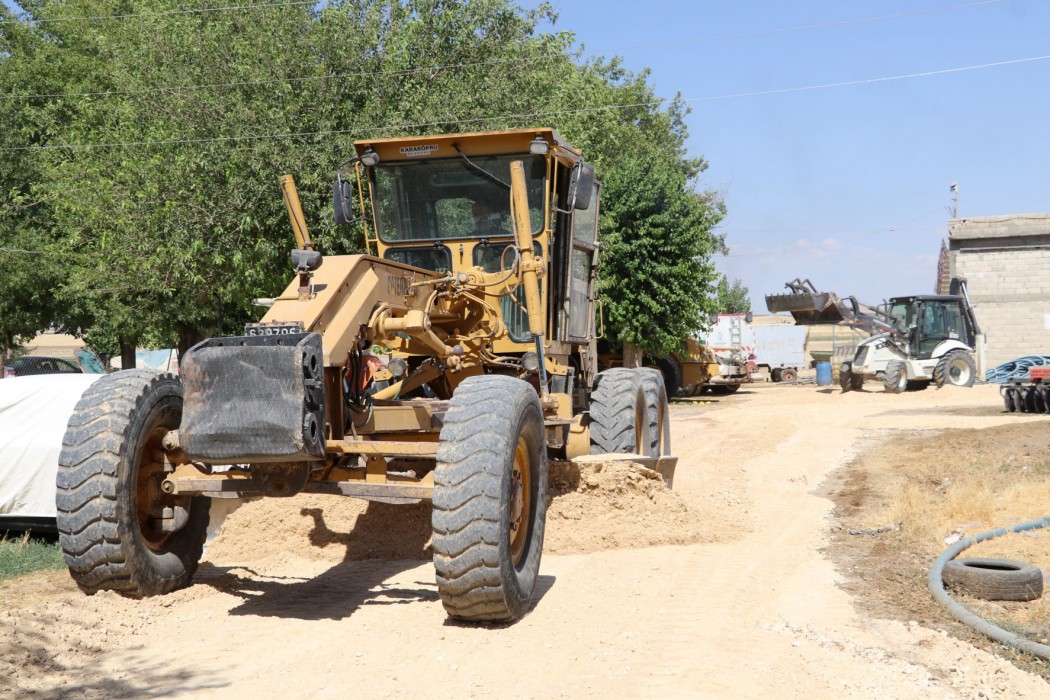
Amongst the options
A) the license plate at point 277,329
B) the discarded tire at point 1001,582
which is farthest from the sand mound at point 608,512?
the license plate at point 277,329

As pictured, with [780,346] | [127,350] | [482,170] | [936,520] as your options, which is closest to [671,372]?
[127,350]

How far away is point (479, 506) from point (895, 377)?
1069 inches

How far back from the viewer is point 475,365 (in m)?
8.55

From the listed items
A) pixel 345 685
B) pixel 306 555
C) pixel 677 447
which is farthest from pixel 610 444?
pixel 677 447

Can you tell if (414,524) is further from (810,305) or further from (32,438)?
(810,305)

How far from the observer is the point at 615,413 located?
388 inches

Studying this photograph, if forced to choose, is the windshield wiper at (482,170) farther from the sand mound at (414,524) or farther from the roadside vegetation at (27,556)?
the roadside vegetation at (27,556)

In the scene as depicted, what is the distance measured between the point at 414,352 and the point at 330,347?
66.0 inches

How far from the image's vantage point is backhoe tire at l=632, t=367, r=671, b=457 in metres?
10.8

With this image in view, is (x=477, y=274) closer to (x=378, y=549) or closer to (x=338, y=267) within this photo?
→ (x=338, y=267)

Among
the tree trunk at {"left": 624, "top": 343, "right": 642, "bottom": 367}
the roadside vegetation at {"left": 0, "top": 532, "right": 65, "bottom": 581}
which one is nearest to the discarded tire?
the roadside vegetation at {"left": 0, "top": 532, "right": 65, "bottom": 581}

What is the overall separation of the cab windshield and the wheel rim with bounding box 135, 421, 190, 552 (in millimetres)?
2944

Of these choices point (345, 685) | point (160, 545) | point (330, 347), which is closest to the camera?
point (345, 685)

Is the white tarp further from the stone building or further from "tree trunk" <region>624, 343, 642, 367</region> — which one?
the stone building
